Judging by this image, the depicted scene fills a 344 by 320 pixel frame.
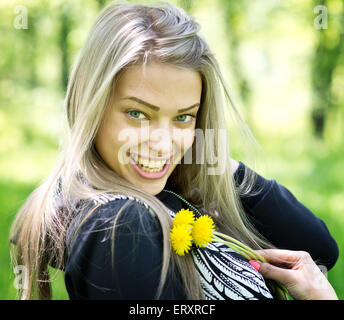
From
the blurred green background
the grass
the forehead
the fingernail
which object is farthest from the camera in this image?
the blurred green background

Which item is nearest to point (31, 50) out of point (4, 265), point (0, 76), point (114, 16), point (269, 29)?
point (0, 76)

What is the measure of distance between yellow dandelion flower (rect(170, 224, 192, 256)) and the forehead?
0.44m

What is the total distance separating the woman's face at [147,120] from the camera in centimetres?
161

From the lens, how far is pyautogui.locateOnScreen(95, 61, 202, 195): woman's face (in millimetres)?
1611

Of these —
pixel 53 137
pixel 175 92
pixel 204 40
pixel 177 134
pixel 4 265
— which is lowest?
pixel 4 265

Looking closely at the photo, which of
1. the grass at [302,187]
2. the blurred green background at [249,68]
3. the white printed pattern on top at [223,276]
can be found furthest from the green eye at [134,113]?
the blurred green background at [249,68]

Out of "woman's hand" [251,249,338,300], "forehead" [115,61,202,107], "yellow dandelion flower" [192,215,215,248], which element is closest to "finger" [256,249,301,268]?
"woman's hand" [251,249,338,300]

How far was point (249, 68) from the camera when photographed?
9852mm

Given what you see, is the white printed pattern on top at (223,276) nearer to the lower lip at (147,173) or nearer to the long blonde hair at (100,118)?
the long blonde hair at (100,118)

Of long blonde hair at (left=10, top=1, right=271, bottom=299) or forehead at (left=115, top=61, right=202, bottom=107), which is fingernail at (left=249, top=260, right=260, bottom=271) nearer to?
long blonde hair at (left=10, top=1, right=271, bottom=299)
